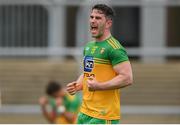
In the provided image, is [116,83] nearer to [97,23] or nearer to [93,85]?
[93,85]

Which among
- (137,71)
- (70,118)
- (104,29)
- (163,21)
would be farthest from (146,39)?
(104,29)

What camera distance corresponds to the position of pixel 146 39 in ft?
55.0

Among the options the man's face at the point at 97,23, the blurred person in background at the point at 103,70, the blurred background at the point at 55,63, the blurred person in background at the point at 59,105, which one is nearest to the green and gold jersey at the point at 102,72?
the blurred person in background at the point at 103,70

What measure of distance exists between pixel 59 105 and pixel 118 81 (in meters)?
5.20

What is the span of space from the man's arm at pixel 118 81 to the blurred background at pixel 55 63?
20.3 feet

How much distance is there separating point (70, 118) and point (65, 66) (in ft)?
8.96

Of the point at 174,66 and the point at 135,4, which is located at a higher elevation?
the point at 135,4

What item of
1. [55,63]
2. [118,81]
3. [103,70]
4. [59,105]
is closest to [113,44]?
[103,70]

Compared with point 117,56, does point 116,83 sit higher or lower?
lower

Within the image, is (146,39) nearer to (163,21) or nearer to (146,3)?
(163,21)

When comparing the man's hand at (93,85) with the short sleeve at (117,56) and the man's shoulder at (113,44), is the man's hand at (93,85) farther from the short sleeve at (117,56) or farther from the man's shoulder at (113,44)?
the man's shoulder at (113,44)

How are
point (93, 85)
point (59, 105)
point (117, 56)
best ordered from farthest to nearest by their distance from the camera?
point (59, 105) < point (117, 56) < point (93, 85)

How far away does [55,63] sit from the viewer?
15.3 meters

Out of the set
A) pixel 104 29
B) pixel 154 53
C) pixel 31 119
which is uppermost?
pixel 104 29
